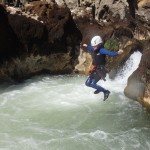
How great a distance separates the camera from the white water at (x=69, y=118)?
480 inches

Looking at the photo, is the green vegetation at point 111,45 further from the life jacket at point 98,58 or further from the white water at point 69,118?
the life jacket at point 98,58

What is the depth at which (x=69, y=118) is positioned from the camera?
14.1 m

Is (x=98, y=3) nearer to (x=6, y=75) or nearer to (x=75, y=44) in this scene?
(x=75, y=44)

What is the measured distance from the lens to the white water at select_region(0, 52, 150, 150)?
40.0 ft

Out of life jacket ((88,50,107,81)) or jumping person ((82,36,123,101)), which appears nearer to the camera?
jumping person ((82,36,123,101))

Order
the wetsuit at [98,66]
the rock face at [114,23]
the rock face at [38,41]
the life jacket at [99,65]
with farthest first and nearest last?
the rock face at [114,23] < the rock face at [38,41] < the life jacket at [99,65] < the wetsuit at [98,66]

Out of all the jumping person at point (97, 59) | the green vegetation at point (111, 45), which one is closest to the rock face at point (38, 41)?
the green vegetation at point (111, 45)

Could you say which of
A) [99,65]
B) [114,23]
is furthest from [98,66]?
[114,23]

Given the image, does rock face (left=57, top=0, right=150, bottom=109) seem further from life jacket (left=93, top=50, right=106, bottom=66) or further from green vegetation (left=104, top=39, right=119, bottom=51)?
life jacket (left=93, top=50, right=106, bottom=66)

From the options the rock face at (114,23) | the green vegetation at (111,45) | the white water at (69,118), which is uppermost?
the rock face at (114,23)

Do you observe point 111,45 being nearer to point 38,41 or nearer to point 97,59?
point 38,41

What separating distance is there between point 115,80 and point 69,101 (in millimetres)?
3533

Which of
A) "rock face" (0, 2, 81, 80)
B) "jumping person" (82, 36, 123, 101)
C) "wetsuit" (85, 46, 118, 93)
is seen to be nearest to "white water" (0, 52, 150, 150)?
"rock face" (0, 2, 81, 80)

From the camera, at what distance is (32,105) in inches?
605
